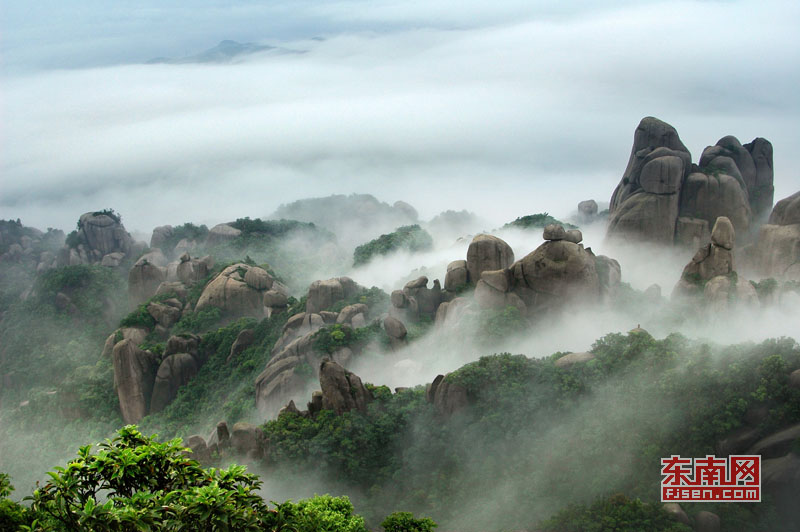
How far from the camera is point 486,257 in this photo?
1812 inches

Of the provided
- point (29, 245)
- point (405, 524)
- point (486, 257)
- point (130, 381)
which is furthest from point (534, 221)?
point (29, 245)

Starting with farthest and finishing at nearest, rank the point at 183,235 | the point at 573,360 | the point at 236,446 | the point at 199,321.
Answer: the point at 183,235, the point at 199,321, the point at 236,446, the point at 573,360

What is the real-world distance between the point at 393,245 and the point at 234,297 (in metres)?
20.9

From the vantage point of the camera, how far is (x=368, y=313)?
48906 millimetres

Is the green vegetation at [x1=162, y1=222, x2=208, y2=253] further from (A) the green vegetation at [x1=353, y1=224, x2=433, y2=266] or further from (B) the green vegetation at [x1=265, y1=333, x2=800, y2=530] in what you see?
(B) the green vegetation at [x1=265, y1=333, x2=800, y2=530]

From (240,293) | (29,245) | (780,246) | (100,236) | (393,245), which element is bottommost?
(240,293)

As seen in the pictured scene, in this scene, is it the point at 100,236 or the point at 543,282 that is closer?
the point at 543,282

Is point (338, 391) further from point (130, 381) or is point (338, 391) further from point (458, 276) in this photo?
point (130, 381)

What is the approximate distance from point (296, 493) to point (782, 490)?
2037 centimetres

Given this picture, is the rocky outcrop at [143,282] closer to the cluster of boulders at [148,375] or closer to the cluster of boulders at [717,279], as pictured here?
the cluster of boulders at [148,375]

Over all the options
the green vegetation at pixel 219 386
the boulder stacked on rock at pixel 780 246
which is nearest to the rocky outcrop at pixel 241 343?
the green vegetation at pixel 219 386

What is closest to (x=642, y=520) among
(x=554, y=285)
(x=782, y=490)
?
(x=782, y=490)

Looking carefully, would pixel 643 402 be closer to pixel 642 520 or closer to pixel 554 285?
pixel 642 520

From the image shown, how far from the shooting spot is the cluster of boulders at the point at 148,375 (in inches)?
1844
